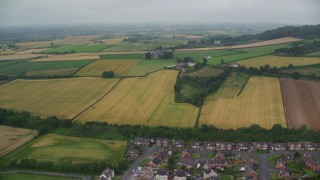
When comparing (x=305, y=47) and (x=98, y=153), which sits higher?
(x=305, y=47)

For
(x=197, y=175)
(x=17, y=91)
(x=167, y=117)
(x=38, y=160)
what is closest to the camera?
(x=197, y=175)

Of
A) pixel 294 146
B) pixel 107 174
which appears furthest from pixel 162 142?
pixel 294 146

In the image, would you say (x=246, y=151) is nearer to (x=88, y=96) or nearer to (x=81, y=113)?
(x=81, y=113)

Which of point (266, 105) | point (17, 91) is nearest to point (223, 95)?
point (266, 105)

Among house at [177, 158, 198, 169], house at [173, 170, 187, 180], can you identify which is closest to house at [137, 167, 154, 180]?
house at [173, 170, 187, 180]

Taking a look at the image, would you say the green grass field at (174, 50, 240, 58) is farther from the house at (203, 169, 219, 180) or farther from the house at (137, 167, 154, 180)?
the house at (203, 169, 219, 180)

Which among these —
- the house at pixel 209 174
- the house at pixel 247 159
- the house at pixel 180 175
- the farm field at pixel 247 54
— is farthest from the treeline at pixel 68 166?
the farm field at pixel 247 54
